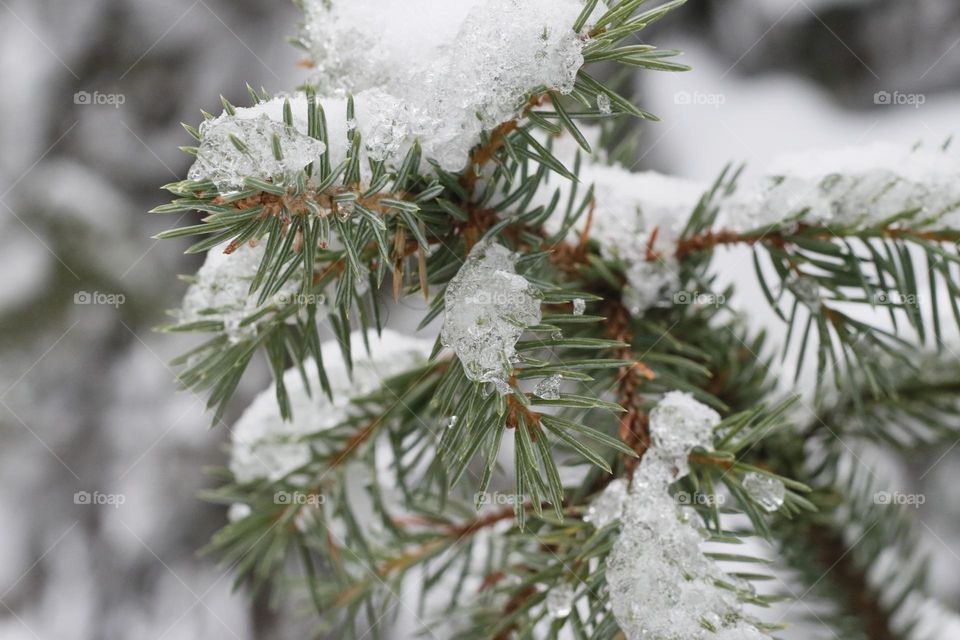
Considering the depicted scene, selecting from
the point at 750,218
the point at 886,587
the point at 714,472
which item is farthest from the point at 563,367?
the point at 886,587

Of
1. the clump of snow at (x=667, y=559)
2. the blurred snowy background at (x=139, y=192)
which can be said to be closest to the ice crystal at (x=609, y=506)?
the clump of snow at (x=667, y=559)

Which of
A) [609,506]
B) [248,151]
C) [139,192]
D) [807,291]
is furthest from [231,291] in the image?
[139,192]

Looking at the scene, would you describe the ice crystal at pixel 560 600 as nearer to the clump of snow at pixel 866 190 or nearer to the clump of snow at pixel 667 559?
the clump of snow at pixel 667 559

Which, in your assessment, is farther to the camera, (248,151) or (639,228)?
(639,228)

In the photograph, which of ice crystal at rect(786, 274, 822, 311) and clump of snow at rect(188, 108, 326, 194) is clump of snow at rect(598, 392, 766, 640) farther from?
clump of snow at rect(188, 108, 326, 194)

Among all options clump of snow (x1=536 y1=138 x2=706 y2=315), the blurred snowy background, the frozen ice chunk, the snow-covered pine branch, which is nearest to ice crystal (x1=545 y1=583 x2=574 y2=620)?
the snow-covered pine branch

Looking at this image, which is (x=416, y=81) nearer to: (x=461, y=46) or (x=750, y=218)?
(x=461, y=46)

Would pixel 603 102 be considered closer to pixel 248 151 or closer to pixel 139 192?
pixel 248 151
